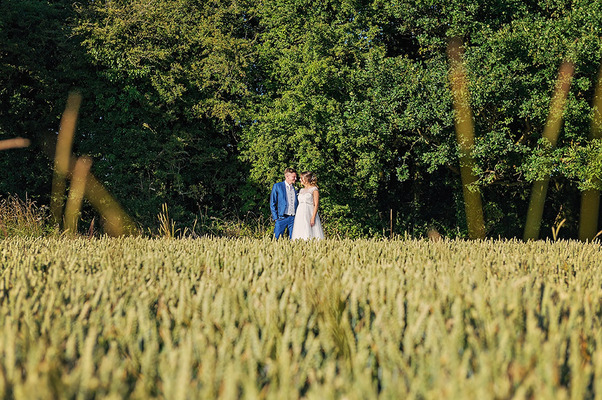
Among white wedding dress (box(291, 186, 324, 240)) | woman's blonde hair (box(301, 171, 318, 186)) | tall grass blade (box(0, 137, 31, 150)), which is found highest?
tall grass blade (box(0, 137, 31, 150))

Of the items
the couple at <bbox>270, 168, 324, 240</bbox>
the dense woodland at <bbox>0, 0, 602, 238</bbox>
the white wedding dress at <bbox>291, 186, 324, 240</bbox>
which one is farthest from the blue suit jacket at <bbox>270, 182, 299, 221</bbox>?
the dense woodland at <bbox>0, 0, 602, 238</bbox>

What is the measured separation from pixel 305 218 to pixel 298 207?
1.06 feet

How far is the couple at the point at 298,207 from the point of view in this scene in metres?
11.2

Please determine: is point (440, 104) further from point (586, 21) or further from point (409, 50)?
point (409, 50)

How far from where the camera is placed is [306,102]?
1831 cm

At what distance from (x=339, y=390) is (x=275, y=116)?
17208 millimetres

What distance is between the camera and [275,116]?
60.1 ft

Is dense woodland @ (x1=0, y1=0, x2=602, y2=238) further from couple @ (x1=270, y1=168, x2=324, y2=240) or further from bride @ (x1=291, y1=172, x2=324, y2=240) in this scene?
bride @ (x1=291, y1=172, x2=324, y2=240)

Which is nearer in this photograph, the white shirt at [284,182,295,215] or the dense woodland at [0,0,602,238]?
the white shirt at [284,182,295,215]

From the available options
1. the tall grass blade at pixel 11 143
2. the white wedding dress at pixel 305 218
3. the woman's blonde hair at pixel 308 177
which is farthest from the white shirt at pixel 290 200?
the tall grass blade at pixel 11 143

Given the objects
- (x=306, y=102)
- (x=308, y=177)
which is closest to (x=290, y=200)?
(x=308, y=177)

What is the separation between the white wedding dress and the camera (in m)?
11.3

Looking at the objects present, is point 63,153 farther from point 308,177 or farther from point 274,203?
point 308,177

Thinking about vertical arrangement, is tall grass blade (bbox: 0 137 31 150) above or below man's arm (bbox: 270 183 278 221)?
above
